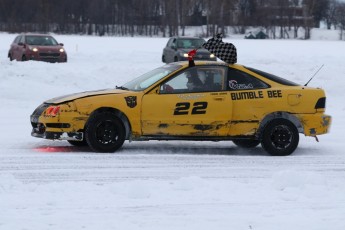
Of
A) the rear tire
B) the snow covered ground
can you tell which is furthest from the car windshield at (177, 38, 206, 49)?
the rear tire

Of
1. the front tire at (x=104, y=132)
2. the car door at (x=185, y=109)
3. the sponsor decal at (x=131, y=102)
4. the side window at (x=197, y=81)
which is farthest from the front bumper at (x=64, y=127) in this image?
the side window at (x=197, y=81)

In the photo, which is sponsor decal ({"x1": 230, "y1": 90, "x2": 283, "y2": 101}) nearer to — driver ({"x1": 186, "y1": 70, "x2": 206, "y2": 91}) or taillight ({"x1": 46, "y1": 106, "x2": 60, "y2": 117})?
driver ({"x1": 186, "y1": 70, "x2": 206, "y2": 91})

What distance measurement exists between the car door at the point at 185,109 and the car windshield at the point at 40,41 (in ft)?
72.0

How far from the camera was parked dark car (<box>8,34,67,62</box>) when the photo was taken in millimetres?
31281

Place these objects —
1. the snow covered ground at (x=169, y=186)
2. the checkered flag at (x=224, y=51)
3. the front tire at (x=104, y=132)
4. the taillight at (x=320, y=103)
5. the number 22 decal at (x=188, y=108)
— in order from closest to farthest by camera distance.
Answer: the snow covered ground at (x=169, y=186) → the front tire at (x=104, y=132) → the number 22 decal at (x=188, y=108) → the taillight at (x=320, y=103) → the checkered flag at (x=224, y=51)

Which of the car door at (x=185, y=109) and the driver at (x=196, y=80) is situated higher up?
the driver at (x=196, y=80)

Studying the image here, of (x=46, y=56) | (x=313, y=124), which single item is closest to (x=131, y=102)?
(x=313, y=124)

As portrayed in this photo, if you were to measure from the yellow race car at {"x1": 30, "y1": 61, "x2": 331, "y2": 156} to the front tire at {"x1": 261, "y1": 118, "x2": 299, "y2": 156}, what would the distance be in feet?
0.04

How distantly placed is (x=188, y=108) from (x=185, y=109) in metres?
0.05

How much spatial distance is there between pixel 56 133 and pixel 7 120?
206 inches

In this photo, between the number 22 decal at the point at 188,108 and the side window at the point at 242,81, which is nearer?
the number 22 decal at the point at 188,108

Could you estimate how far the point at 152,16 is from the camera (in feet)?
360

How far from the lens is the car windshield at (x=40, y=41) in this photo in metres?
32.4

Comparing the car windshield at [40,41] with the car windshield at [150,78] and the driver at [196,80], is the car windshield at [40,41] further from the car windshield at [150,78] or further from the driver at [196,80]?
the driver at [196,80]
